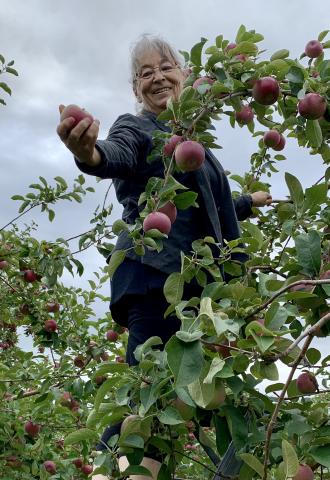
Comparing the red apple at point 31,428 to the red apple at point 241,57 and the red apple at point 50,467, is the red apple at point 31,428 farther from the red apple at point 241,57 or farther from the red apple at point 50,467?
the red apple at point 241,57

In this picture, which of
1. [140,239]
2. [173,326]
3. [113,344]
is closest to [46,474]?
[113,344]

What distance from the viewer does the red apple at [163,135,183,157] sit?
5.06 ft

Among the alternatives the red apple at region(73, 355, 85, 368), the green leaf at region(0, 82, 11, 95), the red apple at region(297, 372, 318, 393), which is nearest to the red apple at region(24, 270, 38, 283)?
the red apple at region(73, 355, 85, 368)

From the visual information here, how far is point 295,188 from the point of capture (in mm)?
1389

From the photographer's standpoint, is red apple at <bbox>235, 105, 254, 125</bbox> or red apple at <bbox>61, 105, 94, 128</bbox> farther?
red apple at <bbox>235, 105, 254, 125</bbox>

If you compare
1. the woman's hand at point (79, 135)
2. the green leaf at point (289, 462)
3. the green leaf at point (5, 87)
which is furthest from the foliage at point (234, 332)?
the green leaf at point (5, 87)

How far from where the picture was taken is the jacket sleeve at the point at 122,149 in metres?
1.45

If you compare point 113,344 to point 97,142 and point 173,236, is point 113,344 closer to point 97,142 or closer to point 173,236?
point 173,236

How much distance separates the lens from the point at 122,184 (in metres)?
1.86

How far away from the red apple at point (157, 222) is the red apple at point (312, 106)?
14.6 inches

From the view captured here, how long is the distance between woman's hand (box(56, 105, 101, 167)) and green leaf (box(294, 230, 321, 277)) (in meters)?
0.46

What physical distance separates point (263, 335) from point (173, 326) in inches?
28.3

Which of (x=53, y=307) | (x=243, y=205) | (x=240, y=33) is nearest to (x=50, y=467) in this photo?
(x=53, y=307)

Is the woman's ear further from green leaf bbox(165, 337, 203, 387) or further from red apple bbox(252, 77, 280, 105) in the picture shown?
green leaf bbox(165, 337, 203, 387)
